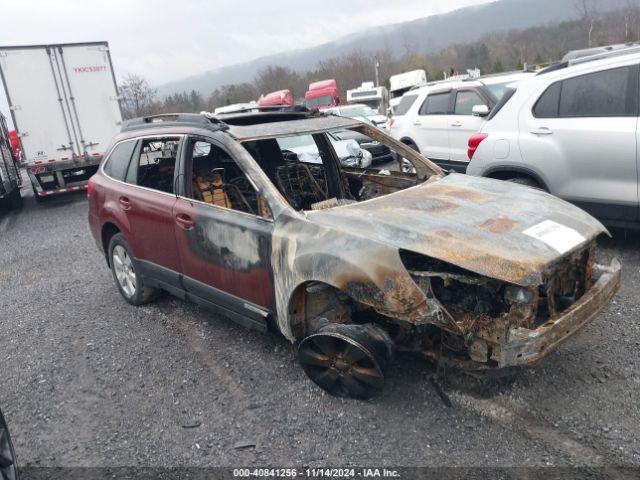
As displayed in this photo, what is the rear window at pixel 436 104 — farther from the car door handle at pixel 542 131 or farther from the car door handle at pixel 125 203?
the car door handle at pixel 125 203

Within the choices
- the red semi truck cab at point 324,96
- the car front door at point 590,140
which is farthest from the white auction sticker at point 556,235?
the red semi truck cab at point 324,96

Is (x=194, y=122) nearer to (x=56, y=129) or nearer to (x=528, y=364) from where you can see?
(x=528, y=364)

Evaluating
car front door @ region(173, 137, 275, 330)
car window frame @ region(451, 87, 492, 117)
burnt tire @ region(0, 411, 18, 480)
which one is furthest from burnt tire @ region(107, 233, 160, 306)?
car window frame @ region(451, 87, 492, 117)

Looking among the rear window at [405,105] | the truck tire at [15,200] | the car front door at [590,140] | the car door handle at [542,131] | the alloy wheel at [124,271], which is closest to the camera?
the car front door at [590,140]

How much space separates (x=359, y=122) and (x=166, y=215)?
5.64 ft

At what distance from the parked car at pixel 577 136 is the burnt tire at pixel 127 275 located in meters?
3.74

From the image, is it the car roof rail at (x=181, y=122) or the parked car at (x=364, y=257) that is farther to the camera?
the car roof rail at (x=181, y=122)

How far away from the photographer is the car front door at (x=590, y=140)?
476cm

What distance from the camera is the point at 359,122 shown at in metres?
4.29

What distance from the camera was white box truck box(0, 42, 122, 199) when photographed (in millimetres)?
11172

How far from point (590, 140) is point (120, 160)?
14.5 feet

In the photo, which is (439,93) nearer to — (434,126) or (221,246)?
(434,126)

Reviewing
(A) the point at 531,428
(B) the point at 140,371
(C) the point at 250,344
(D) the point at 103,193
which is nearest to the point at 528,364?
(A) the point at 531,428

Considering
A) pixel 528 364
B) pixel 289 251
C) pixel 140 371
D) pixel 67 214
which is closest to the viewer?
pixel 528 364
